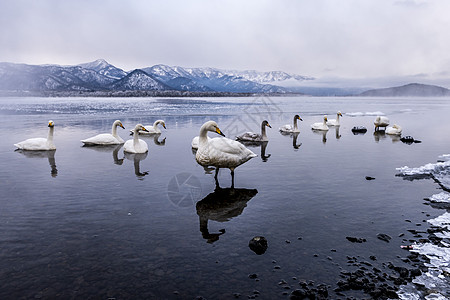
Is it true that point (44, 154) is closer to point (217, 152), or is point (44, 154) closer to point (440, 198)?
point (217, 152)

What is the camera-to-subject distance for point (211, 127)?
38.7ft

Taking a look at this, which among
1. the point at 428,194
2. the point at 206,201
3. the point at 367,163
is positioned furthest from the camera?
the point at 367,163

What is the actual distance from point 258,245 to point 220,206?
2.87 metres

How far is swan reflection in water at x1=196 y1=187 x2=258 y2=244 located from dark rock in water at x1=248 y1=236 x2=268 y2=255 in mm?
918

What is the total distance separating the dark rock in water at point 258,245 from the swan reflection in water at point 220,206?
3.01ft

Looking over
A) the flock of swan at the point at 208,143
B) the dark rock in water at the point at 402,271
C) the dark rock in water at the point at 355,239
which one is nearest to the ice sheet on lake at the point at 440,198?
the dark rock in water at the point at 355,239

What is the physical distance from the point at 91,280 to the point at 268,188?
6797 millimetres

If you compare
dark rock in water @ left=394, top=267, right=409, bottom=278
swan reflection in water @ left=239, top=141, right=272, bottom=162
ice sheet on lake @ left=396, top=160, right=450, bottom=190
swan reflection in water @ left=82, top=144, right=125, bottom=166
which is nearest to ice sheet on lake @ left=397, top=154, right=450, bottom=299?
dark rock in water @ left=394, top=267, right=409, bottom=278

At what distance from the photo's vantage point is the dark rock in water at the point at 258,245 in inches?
267

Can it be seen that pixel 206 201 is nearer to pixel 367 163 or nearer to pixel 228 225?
pixel 228 225

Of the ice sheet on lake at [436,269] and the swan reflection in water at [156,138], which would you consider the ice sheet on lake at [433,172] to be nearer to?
the ice sheet on lake at [436,269]

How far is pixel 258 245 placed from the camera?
683 cm

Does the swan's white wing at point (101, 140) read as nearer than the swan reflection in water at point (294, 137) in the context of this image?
Yes

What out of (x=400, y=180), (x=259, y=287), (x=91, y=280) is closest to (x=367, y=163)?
(x=400, y=180)
